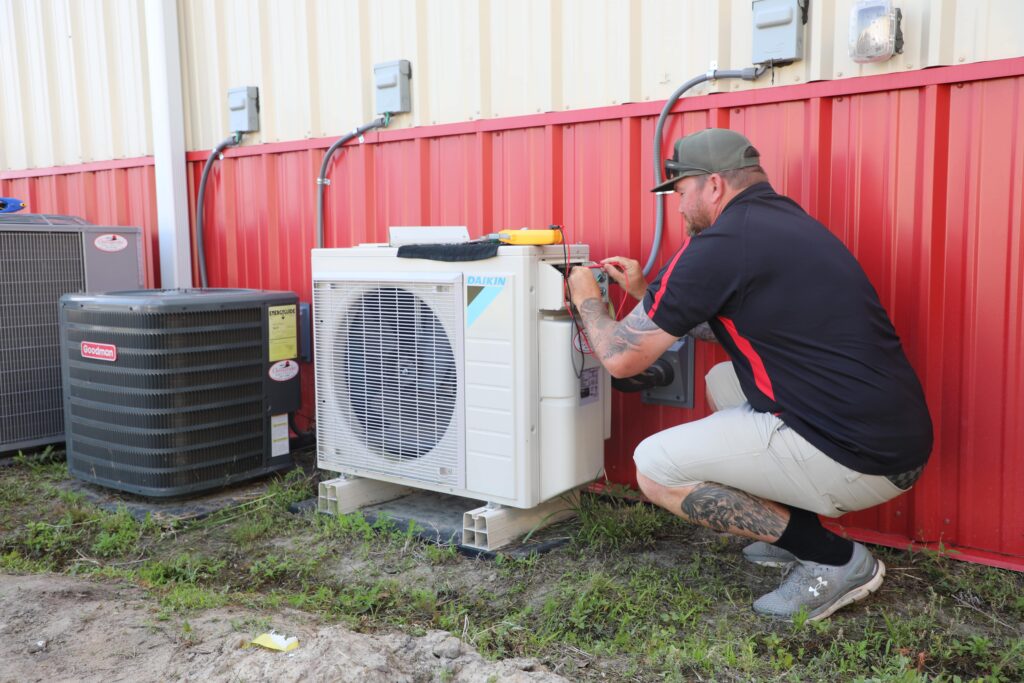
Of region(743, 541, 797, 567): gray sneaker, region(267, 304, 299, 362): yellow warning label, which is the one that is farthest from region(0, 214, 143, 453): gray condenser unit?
region(743, 541, 797, 567): gray sneaker

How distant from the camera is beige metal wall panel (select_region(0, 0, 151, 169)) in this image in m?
5.76

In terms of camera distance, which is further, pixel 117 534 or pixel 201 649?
pixel 117 534

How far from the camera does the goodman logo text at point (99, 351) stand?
4016mm

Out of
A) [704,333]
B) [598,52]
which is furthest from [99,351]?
[704,333]

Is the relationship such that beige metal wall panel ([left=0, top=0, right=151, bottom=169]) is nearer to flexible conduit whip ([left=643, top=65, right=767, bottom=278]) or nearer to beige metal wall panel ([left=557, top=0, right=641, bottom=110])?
beige metal wall panel ([left=557, top=0, right=641, bottom=110])

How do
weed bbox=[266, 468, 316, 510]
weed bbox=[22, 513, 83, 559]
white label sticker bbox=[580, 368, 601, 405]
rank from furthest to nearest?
1. weed bbox=[266, 468, 316, 510]
2. weed bbox=[22, 513, 83, 559]
3. white label sticker bbox=[580, 368, 601, 405]

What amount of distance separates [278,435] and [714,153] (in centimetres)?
255

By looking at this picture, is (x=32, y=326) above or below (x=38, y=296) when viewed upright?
below

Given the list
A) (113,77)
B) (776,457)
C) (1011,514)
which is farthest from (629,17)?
(113,77)

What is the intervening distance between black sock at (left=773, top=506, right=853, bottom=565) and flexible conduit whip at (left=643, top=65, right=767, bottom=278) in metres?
1.25

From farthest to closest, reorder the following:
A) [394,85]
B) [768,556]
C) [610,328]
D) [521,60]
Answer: [394,85] → [521,60] → [768,556] → [610,328]

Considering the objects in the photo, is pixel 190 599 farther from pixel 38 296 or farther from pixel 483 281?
pixel 38 296

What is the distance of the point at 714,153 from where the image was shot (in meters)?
2.94

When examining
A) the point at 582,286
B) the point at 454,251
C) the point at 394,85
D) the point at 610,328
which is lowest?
the point at 610,328
